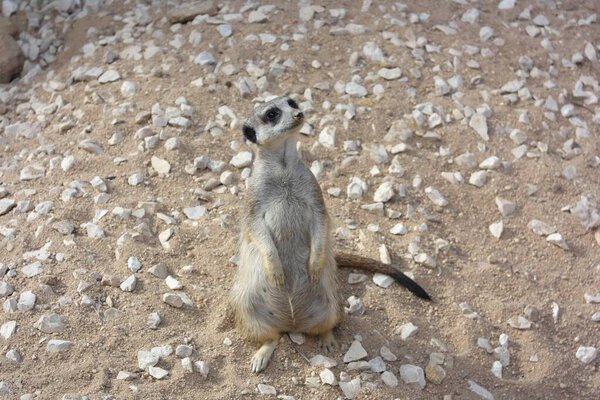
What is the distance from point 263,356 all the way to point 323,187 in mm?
966

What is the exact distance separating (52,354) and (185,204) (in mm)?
906

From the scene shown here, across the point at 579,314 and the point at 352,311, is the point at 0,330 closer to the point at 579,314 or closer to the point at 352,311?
the point at 352,311

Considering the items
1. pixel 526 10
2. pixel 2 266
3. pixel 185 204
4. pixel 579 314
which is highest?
pixel 2 266

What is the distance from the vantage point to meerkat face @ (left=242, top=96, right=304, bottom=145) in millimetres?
2471

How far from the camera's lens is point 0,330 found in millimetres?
2602

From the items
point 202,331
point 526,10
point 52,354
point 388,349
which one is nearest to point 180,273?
point 202,331

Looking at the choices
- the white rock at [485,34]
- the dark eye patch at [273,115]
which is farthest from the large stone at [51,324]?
the white rock at [485,34]

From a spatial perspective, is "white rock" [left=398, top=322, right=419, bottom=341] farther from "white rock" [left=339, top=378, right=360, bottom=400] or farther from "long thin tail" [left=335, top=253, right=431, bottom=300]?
"white rock" [left=339, top=378, right=360, bottom=400]

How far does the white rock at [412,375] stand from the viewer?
2619mm

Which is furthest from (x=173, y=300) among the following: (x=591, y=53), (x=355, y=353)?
(x=591, y=53)

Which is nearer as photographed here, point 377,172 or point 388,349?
point 388,349

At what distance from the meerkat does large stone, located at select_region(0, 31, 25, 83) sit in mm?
2108

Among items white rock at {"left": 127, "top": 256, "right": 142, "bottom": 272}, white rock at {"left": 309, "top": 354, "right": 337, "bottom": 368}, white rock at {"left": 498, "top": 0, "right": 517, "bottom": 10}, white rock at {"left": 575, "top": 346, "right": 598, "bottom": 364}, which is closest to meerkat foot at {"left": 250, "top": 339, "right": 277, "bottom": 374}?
white rock at {"left": 309, "top": 354, "right": 337, "bottom": 368}

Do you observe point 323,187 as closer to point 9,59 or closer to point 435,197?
point 435,197
